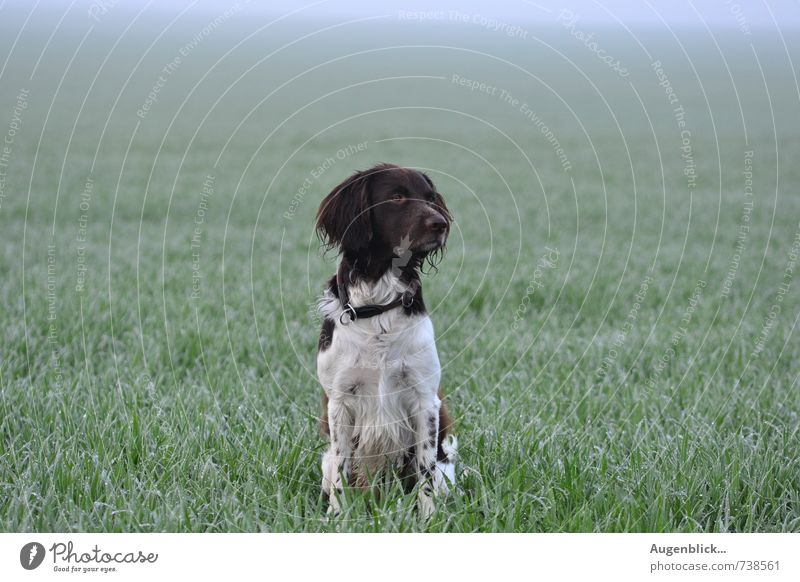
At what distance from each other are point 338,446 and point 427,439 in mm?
466

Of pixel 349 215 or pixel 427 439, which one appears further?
pixel 427 439

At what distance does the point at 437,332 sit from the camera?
24.7 ft

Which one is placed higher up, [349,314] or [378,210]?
[378,210]

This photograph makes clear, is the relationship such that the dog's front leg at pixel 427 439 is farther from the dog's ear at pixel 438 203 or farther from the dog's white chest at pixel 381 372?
the dog's ear at pixel 438 203

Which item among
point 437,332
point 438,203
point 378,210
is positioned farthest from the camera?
point 437,332

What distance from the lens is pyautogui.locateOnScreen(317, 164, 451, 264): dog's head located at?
159 inches

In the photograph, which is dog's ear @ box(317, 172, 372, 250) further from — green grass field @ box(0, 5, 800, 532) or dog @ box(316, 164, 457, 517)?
green grass field @ box(0, 5, 800, 532)
